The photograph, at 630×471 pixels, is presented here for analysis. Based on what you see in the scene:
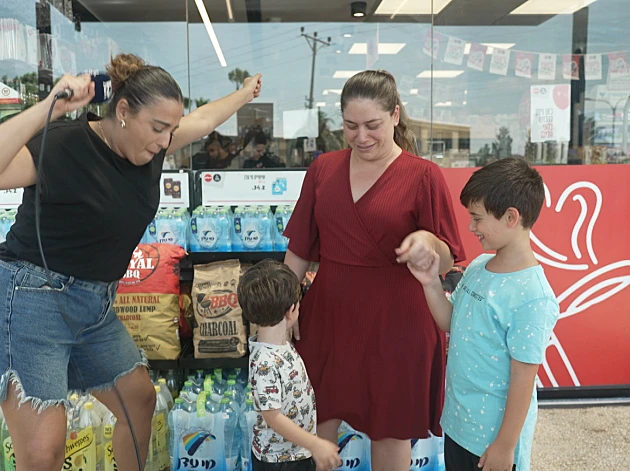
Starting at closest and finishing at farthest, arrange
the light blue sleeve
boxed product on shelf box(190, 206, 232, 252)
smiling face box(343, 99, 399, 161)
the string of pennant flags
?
1. the light blue sleeve
2. smiling face box(343, 99, 399, 161)
3. boxed product on shelf box(190, 206, 232, 252)
4. the string of pennant flags

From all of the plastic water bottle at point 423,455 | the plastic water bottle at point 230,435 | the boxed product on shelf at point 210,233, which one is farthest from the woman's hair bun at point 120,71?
the plastic water bottle at point 423,455

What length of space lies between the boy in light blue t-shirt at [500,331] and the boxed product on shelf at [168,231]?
1.84 m

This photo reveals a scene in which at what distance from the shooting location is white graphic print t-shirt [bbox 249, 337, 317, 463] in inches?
75.1

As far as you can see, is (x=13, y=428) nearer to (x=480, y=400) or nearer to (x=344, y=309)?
(x=344, y=309)

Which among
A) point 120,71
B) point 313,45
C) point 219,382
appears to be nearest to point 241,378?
point 219,382

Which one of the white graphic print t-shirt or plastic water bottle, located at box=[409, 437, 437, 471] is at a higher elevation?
the white graphic print t-shirt

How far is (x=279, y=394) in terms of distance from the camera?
1903 millimetres

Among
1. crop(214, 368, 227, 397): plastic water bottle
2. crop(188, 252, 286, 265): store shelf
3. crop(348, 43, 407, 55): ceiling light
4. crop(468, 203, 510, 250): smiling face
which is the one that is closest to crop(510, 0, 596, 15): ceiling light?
crop(348, 43, 407, 55): ceiling light

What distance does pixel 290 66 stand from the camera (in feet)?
13.4

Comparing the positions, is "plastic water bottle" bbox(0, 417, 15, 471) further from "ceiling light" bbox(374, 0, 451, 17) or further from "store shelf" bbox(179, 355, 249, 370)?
"ceiling light" bbox(374, 0, 451, 17)

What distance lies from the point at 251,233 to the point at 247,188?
54cm

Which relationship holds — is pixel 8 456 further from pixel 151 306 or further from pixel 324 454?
pixel 324 454

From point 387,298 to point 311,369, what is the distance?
0.38 metres

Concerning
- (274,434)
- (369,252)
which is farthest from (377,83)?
(274,434)
